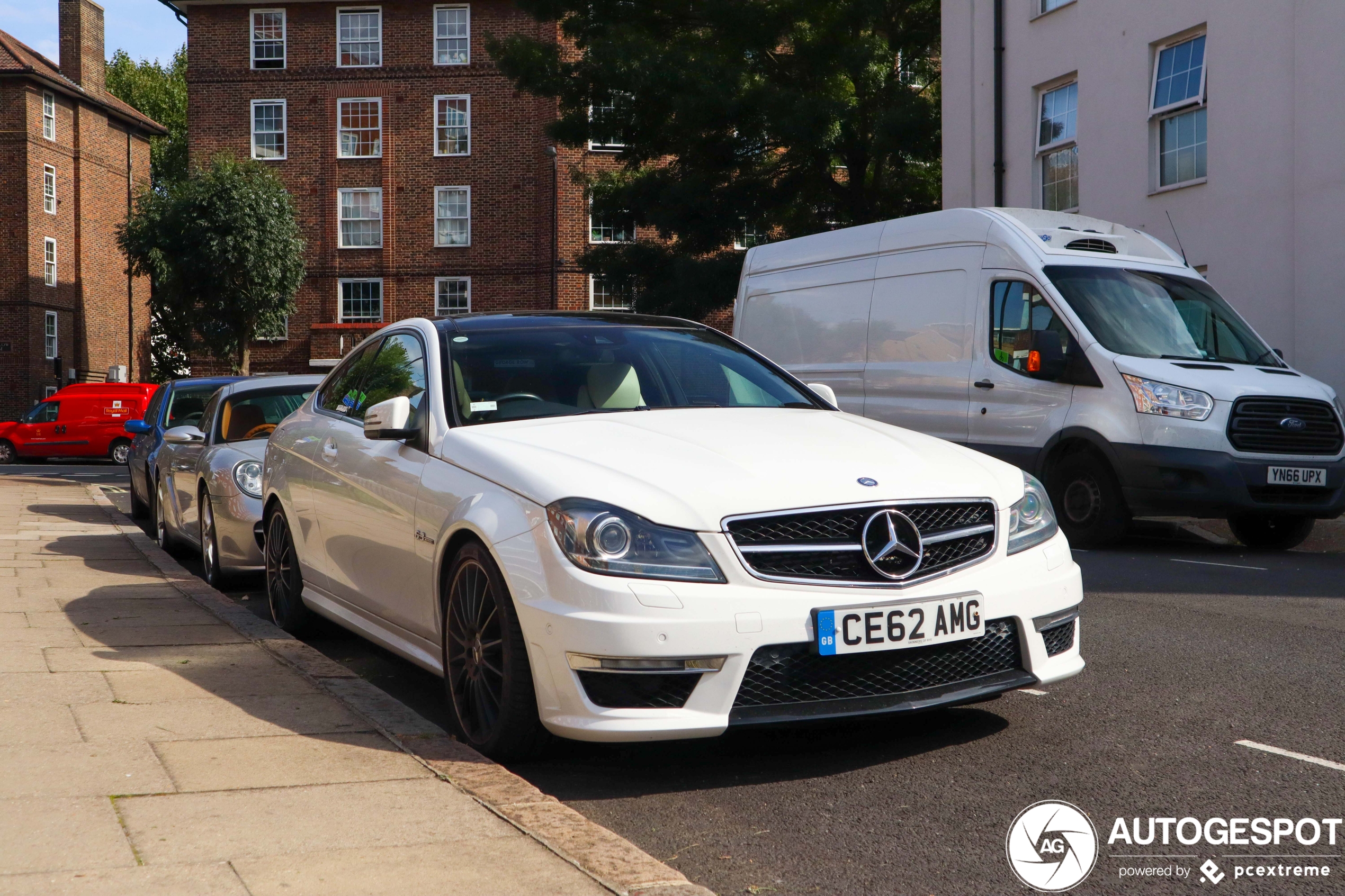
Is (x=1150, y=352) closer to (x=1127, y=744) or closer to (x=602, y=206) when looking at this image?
(x=1127, y=744)

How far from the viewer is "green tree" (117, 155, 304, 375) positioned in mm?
38500

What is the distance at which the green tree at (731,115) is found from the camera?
24.8 m

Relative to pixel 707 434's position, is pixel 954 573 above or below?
below

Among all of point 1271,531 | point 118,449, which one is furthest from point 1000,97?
point 118,449

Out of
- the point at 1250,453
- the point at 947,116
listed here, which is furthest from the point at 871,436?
the point at 947,116

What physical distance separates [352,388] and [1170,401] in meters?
6.21

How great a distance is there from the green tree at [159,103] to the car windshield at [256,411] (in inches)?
2250

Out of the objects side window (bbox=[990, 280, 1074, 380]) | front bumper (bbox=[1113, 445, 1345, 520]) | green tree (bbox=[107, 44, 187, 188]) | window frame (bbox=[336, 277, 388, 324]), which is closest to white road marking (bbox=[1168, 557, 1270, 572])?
front bumper (bbox=[1113, 445, 1345, 520])

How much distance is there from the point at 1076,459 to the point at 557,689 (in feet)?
24.5

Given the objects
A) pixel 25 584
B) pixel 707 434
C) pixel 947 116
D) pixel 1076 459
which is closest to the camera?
pixel 707 434

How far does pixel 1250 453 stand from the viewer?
9875 millimetres

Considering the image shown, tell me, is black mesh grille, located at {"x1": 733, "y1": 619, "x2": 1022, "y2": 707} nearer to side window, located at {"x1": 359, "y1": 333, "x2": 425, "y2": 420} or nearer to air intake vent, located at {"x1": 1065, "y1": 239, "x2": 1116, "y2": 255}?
side window, located at {"x1": 359, "y1": 333, "x2": 425, "y2": 420}

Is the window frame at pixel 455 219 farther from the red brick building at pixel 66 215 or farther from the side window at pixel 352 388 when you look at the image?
the side window at pixel 352 388

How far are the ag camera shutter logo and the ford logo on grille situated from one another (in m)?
0.78
